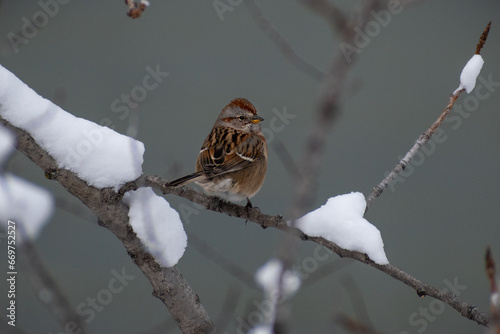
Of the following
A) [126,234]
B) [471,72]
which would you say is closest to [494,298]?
[471,72]

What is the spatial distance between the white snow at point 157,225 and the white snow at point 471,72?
1.07m

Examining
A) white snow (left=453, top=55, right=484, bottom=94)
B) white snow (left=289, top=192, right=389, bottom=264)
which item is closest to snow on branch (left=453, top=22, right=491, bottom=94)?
white snow (left=453, top=55, right=484, bottom=94)

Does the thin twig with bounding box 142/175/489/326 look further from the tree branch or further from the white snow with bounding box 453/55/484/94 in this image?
the white snow with bounding box 453/55/484/94

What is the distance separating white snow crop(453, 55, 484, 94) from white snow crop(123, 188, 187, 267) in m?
1.07

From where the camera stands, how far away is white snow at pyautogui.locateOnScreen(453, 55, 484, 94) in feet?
5.31

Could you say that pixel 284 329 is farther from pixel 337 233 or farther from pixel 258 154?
pixel 258 154

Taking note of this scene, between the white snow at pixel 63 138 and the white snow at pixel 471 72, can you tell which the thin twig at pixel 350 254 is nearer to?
the white snow at pixel 63 138

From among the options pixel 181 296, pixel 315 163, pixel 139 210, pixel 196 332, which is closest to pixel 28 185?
pixel 139 210

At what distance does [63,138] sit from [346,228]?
38.9 inches

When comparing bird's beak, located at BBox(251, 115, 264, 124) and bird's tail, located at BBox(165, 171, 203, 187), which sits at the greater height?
bird's beak, located at BBox(251, 115, 264, 124)

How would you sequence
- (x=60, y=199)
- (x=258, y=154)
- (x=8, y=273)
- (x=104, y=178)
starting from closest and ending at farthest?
(x=60, y=199), (x=104, y=178), (x=8, y=273), (x=258, y=154)

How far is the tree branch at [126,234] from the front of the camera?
176 centimetres

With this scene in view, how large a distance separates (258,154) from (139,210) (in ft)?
3.51

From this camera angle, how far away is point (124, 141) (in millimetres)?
1905
